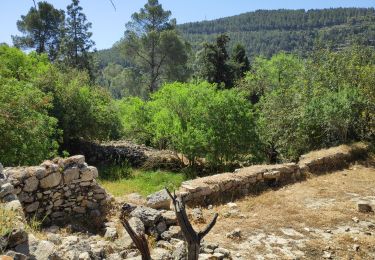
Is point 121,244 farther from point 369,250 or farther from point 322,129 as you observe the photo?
point 322,129

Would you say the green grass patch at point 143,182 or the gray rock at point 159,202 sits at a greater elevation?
the gray rock at point 159,202

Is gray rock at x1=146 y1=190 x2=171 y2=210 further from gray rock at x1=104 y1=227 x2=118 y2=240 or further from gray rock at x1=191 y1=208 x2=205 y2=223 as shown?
gray rock at x1=104 y1=227 x2=118 y2=240

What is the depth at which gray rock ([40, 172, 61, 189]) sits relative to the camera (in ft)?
24.3

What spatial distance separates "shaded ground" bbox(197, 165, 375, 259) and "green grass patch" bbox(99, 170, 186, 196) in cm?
377

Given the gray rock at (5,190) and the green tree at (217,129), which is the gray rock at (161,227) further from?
the green tree at (217,129)

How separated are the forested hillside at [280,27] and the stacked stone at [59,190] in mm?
115338

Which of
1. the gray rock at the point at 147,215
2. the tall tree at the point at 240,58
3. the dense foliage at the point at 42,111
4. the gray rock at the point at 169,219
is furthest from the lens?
the tall tree at the point at 240,58

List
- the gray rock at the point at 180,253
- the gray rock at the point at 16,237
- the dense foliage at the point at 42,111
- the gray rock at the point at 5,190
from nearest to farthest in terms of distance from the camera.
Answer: the gray rock at the point at 16,237 < the gray rock at the point at 180,253 < the gray rock at the point at 5,190 < the dense foliage at the point at 42,111

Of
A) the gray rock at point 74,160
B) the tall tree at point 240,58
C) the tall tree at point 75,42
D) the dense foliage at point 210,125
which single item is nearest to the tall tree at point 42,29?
the tall tree at point 75,42

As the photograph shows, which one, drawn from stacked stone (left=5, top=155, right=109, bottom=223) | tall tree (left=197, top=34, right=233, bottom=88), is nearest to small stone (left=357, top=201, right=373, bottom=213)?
stacked stone (left=5, top=155, right=109, bottom=223)

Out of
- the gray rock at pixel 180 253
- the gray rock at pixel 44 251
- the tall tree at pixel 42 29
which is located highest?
the tall tree at pixel 42 29

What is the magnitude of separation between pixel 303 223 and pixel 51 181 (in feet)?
17.5

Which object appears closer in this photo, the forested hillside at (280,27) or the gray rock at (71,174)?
the gray rock at (71,174)

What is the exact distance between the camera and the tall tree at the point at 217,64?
102ft
